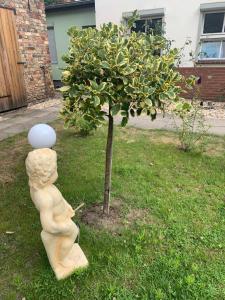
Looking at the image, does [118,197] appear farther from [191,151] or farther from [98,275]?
[191,151]

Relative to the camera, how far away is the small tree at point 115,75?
208 cm

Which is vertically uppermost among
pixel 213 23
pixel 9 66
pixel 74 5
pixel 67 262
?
pixel 74 5

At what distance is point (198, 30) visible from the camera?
27.9 ft

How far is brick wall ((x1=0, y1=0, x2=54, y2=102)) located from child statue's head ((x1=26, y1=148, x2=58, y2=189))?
683 centimetres

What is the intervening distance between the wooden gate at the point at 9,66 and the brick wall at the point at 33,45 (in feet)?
0.91

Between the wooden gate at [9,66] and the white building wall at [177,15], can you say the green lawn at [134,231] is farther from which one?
the white building wall at [177,15]

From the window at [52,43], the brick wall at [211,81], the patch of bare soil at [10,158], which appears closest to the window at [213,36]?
the brick wall at [211,81]

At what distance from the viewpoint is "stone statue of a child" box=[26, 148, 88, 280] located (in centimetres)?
195

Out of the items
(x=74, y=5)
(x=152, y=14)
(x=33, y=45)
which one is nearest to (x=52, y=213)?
(x=33, y=45)

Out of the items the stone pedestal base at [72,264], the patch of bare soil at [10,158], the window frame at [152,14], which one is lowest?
the patch of bare soil at [10,158]

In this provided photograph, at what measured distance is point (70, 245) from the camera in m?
2.18

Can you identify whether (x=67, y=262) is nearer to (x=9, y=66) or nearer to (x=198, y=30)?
(x=9, y=66)

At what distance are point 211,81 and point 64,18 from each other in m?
7.36

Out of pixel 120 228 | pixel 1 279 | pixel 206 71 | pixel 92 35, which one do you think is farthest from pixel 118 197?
pixel 206 71
